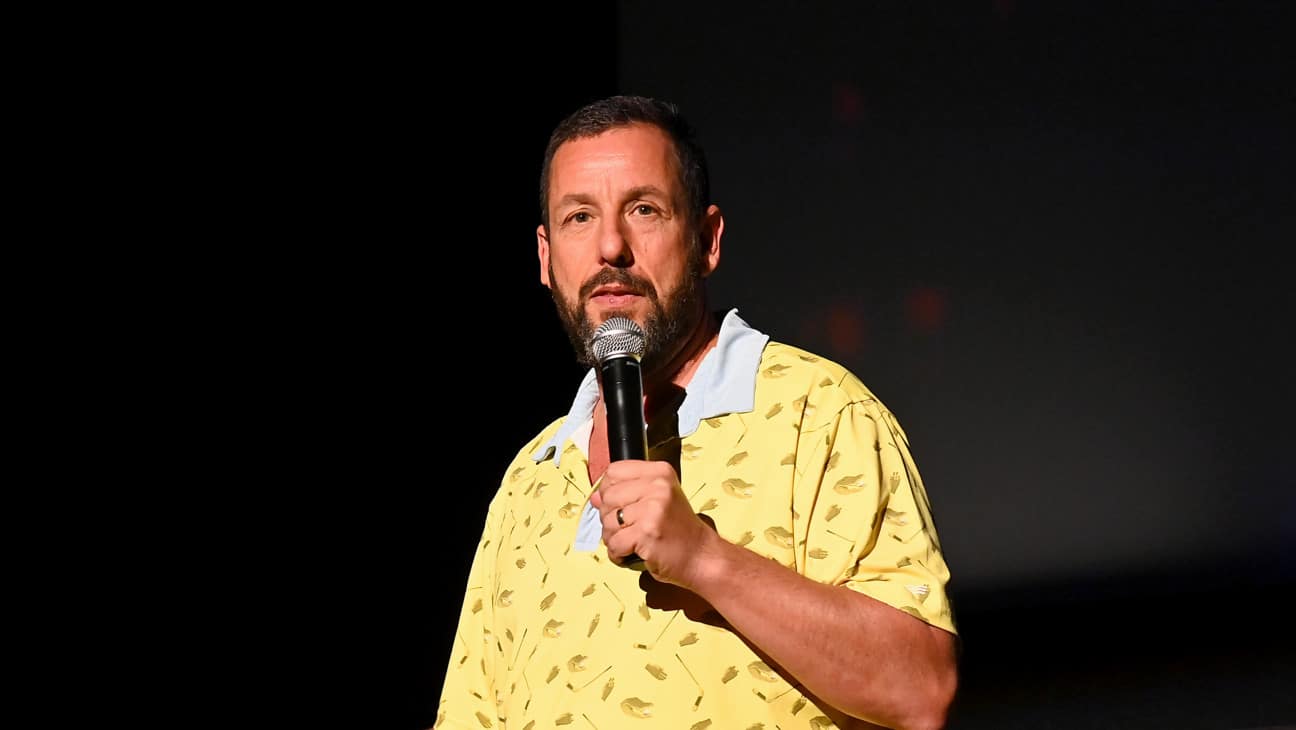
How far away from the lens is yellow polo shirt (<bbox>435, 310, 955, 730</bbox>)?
1169 millimetres

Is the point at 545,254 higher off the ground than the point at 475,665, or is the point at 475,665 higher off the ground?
the point at 545,254

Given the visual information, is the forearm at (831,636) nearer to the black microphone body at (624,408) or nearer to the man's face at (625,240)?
the black microphone body at (624,408)

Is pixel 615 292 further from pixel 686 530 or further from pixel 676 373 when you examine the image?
pixel 686 530

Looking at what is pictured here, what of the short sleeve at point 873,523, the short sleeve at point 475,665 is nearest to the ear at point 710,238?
the short sleeve at point 873,523

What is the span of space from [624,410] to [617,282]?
9.4 inches

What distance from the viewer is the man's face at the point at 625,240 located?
52.2 inches

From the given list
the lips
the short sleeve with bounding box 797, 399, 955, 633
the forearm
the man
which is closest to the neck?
the man

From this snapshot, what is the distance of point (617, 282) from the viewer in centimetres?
132

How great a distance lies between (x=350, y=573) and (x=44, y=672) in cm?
66

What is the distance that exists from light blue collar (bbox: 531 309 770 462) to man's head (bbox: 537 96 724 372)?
0.04 metres

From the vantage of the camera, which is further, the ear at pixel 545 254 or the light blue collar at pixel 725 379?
the ear at pixel 545 254

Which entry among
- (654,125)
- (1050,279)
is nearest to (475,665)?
(654,125)

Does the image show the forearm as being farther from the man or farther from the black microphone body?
the black microphone body

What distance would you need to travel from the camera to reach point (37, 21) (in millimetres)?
2600
